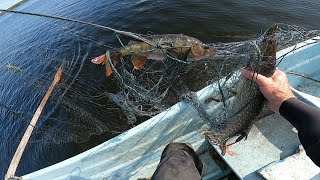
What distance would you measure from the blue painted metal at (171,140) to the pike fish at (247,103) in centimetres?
42

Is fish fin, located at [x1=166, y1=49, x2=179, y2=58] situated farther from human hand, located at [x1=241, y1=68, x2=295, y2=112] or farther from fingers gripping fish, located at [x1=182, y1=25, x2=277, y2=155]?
human hand, located at [x1=241, y1=68, x2=295, y2=112]

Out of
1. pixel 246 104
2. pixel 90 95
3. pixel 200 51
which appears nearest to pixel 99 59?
pixel 200 51

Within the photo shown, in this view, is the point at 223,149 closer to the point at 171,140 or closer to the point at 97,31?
the point at 171,140

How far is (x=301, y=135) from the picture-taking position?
100.0 inches

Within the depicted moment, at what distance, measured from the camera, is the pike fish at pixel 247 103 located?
3324 millimetres

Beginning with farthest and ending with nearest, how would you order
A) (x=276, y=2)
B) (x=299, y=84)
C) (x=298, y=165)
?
1. (x=276, y=2)
2. (x=299, y=84)
3. (x=298, y=165)

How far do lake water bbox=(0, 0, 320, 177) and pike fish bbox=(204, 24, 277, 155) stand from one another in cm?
419

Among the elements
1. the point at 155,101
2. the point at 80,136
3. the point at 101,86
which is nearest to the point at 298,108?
the point at 155,101

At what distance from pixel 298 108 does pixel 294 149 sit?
2241mm

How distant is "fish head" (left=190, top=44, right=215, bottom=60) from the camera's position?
4012 mm

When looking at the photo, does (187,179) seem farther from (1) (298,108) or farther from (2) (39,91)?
(2) (39,91)

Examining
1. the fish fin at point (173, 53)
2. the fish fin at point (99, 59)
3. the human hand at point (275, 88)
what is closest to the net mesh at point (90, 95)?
the fish fin at point (99, 59)

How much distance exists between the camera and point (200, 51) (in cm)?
401

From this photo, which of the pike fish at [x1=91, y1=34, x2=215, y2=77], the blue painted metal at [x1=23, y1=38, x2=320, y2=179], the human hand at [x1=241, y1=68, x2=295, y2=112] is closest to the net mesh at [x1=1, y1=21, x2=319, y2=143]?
the blue painted metal at [x1=23, y1=38, x2=320, y2=179]
